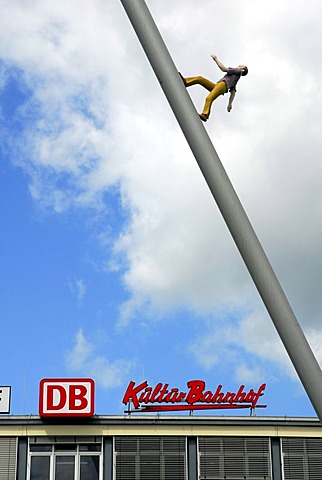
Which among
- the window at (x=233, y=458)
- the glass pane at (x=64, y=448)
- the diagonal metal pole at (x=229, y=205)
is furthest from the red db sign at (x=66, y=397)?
the diagonal metal pole at (x=229, y=205)

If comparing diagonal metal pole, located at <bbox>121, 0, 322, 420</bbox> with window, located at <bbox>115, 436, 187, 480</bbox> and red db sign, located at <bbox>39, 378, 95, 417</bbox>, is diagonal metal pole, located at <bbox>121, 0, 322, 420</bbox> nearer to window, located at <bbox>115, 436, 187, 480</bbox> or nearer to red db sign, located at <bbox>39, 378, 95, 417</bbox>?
red db sign, located at <bbox>39, 378, 95, 417</bbox>

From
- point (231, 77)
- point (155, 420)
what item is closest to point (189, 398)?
point (155, 420)

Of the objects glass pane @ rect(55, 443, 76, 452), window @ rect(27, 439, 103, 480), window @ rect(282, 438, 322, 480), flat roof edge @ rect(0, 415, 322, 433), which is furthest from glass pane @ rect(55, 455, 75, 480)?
window @ rect(282, 438, 322, 480)

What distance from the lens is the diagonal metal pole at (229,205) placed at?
1198 cm

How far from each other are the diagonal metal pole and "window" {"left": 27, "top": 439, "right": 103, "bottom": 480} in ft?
129

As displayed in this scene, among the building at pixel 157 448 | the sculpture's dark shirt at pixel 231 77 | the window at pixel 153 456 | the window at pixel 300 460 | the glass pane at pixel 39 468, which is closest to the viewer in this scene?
the sculpture's dark shirt at pixel 231 77

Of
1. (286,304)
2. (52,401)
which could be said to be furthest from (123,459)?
(286,304)

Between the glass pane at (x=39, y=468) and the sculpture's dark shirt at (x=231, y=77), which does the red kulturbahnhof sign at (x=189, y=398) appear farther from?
the sculpture's dark shirt at (x=231, y=77)

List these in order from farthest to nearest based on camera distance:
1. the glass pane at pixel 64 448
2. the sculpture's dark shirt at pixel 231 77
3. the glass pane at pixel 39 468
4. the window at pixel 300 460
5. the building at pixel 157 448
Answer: the window at pixel 300 460, the glass pane at pixel 64 448, the building at pixel 157 448, the glass pane at pixel 39 468, the sculpture's dark shirt at pixel 231 77

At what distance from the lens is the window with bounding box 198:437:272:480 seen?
164 feet

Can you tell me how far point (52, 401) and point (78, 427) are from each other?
198 cm

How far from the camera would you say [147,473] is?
49906 mm

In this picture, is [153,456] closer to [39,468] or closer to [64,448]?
[64,448]

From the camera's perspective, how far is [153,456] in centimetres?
4997
